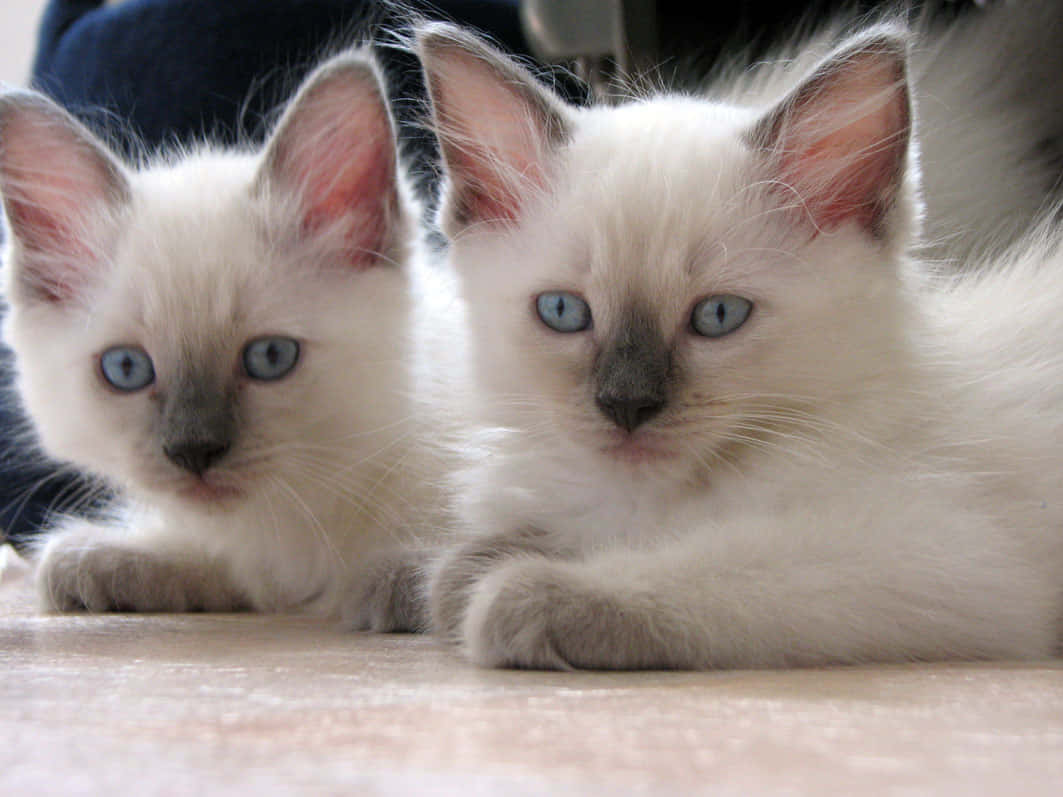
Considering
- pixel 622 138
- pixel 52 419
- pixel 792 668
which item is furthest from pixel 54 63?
pixel 792 668

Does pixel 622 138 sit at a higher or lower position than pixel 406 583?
higher

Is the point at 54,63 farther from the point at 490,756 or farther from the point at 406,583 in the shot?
the point at 490,756

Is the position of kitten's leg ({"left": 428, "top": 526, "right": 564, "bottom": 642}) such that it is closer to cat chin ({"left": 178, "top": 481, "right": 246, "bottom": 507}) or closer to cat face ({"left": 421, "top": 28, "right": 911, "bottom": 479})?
cat face ({"left": 421, "top": 28, "right": 911, "bottom": 479})

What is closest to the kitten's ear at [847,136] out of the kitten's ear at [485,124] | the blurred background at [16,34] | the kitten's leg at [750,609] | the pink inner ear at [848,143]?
the pink inner ear at [848,143]

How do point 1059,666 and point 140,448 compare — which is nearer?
point 1059,666

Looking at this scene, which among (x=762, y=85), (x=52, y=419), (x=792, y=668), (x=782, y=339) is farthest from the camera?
(x=762, y=85)

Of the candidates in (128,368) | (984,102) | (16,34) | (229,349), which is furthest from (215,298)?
(16,34)

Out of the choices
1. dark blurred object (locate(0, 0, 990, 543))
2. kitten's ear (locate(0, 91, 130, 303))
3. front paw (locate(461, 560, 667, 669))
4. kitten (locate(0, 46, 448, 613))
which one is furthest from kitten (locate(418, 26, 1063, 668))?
dark blurred object (locate(0, 0, 990, 543))
